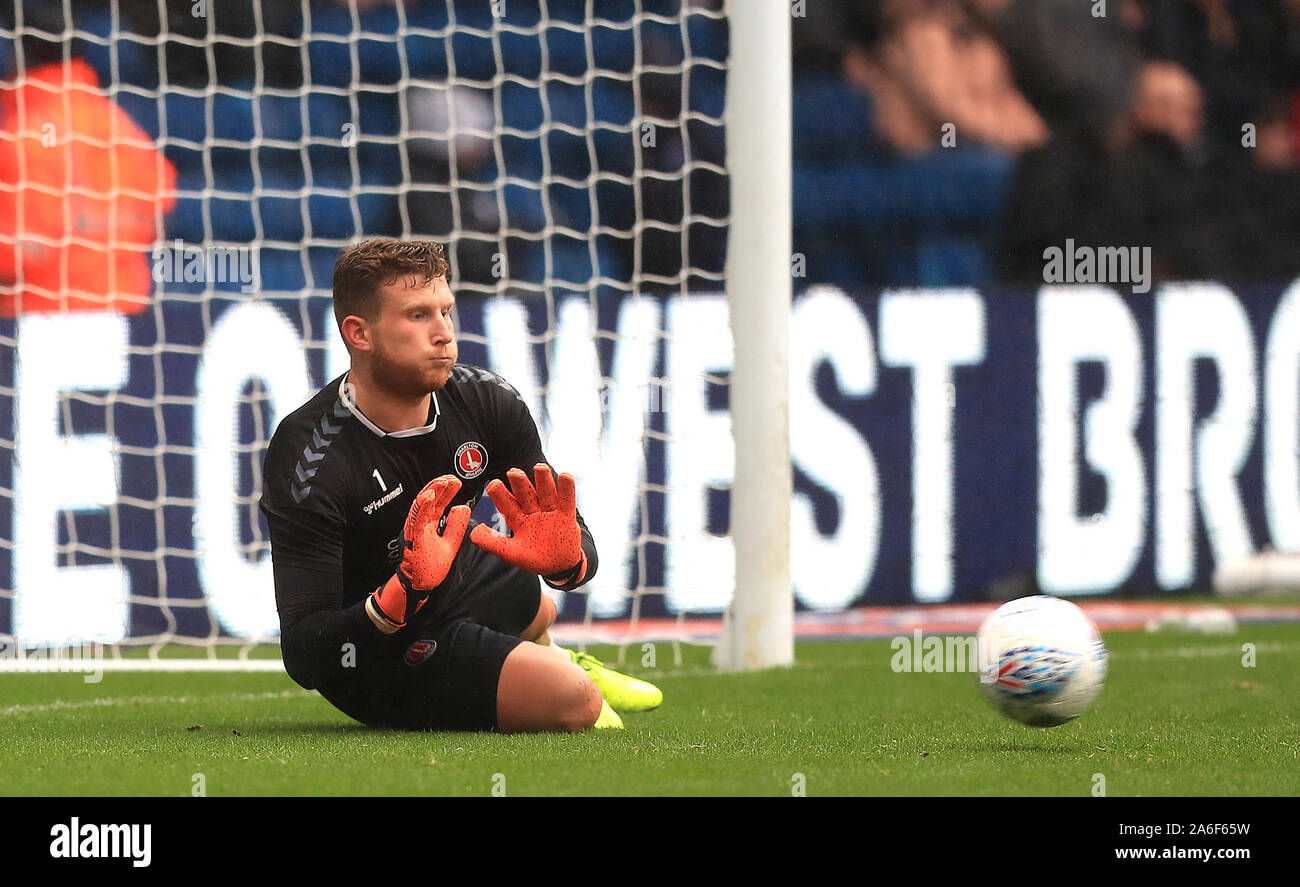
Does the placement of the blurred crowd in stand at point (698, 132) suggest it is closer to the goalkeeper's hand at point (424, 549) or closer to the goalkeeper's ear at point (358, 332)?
the goalkeeper's ear at point (358, 332)

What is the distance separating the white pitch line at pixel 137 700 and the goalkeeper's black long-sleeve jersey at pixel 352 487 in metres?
1.21

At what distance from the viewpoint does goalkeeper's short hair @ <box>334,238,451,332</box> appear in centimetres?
365

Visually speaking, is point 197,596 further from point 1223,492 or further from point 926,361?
point 1223,492

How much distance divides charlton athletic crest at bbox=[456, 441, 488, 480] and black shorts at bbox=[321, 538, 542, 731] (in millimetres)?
214

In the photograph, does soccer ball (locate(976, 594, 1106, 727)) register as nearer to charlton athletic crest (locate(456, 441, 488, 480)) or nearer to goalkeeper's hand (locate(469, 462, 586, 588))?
goalkeeper's hand (locate(469, 462, 586, 588))

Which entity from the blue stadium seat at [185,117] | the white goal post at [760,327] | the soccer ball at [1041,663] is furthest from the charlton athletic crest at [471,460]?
the blue stadium seat at [185,117]

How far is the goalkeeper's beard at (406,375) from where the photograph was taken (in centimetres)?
362

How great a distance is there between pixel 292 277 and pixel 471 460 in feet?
11.7

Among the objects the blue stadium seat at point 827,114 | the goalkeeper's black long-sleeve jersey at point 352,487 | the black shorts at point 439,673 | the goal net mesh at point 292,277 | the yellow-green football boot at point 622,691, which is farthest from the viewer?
the blue stadium seat at point 827,114

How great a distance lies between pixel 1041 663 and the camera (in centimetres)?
344

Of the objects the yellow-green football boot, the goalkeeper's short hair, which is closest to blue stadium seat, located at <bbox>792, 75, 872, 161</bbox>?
the yellow-green football boot

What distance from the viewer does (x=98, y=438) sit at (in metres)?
6.30
